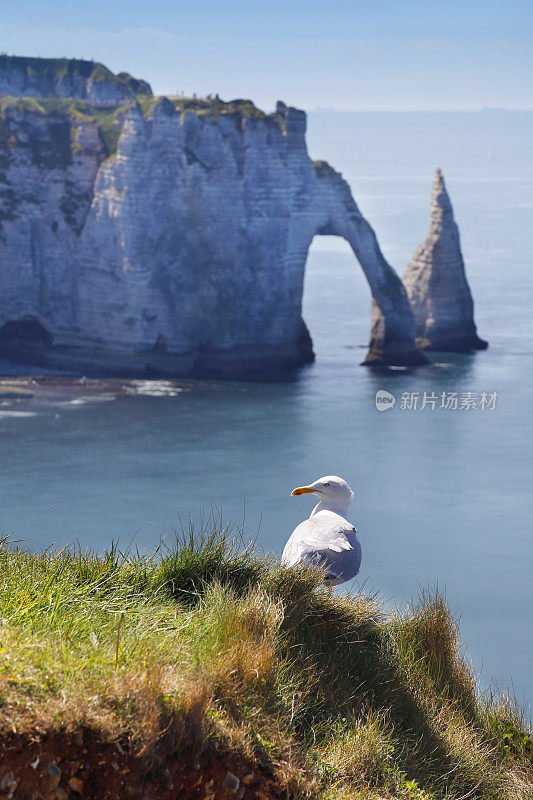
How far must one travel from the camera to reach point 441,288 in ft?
331

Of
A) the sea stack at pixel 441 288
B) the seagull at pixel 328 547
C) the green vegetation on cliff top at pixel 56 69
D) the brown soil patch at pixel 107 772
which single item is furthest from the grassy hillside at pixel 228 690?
the green vegetation on cliff top at pixel 56 69

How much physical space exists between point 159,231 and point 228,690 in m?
82.6

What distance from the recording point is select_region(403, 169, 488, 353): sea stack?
99438 mm

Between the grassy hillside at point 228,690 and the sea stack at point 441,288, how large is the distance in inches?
3542

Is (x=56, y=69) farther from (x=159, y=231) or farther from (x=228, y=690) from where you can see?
(x=228, y=690)

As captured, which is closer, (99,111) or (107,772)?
(107,772)

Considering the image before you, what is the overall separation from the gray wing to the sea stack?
89.6 meters

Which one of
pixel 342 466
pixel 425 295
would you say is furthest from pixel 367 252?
pixel 342 466

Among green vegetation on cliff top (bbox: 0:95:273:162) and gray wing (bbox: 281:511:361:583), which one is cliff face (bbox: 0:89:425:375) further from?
gray wing (bbox: 281:511:361:583)

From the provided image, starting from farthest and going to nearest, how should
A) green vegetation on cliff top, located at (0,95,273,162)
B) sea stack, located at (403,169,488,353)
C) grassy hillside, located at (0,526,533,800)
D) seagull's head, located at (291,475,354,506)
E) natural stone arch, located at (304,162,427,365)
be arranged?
sea stack, located at (403,169,488,353) < natural stone arch, located at (304,162,427,365) < green vegetation on cliff top, located at (0,95,273,162) < seagull's head, located at (291,475,354,506) < grassy hillside, located at (0,526,533,800)

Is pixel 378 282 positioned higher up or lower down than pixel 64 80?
lower down

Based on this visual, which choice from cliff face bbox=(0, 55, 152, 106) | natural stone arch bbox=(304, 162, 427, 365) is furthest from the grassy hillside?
cliff face bbox=(0, 55, 152, 106)

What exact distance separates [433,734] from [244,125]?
82.5 m

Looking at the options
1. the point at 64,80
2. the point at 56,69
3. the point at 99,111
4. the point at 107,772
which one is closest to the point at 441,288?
the point at 99,111
